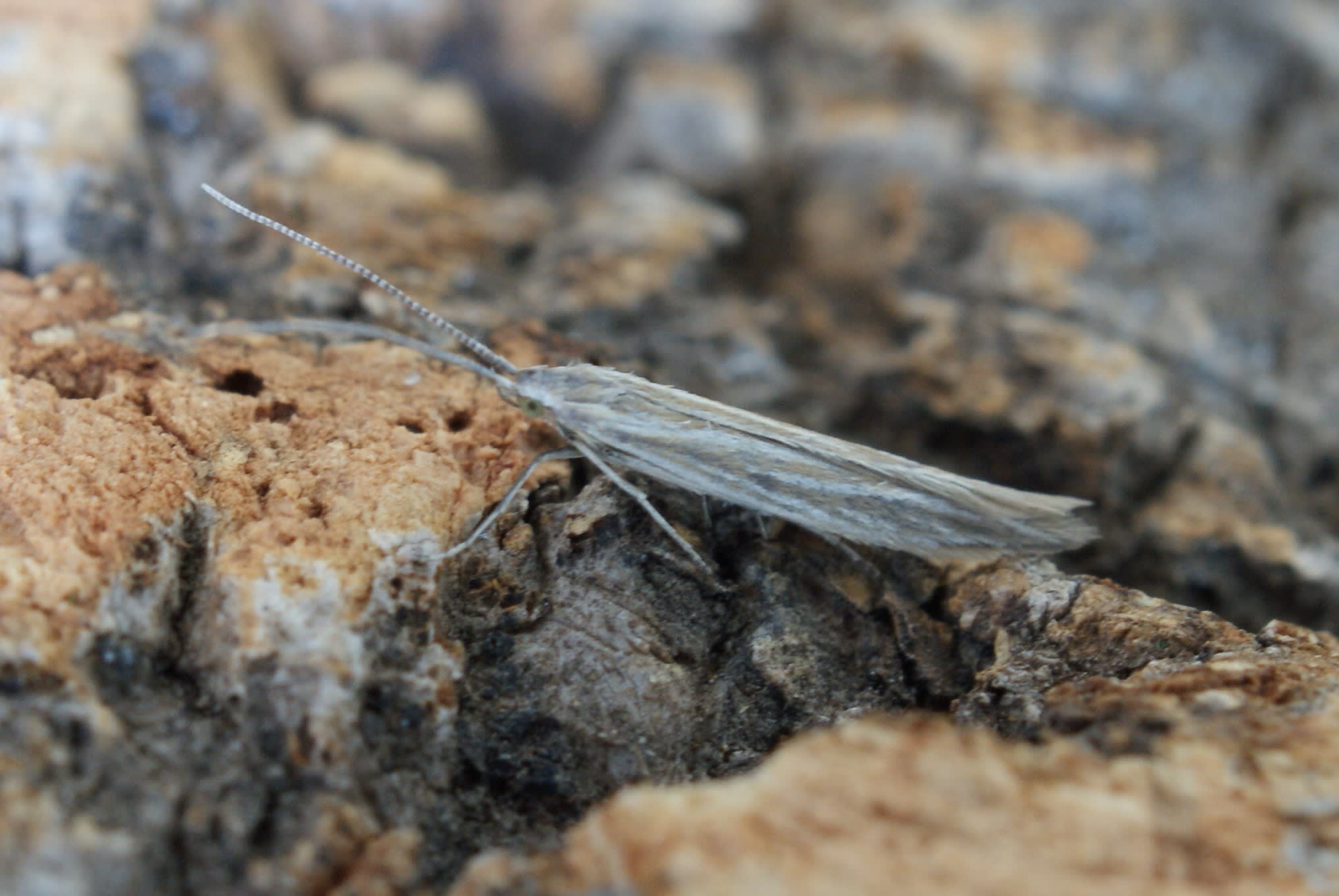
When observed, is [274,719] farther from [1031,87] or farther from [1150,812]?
[1031,87]

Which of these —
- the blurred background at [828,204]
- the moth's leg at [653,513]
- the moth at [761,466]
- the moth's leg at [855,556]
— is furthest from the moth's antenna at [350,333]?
the moth's leg at [855,556]

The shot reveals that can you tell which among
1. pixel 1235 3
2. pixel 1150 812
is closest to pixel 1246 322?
pixel 1235 3

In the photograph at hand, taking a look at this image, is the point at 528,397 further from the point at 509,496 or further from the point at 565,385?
the point at 509,496

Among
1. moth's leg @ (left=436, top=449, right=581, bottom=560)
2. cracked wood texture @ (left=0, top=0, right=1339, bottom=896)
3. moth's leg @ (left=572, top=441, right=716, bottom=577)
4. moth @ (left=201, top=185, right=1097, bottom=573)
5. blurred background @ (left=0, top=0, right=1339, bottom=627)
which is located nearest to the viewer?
cracked wood texture @ (left=0, top=0, right=1339, bottom=896)

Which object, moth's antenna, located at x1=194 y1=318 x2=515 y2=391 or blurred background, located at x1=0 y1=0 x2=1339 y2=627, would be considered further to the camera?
blurred background, located at x1=0 y1=0 x2=1339 y2=627

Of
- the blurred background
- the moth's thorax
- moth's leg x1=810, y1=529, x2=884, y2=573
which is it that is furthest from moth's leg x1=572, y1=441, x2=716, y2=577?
the blurred background

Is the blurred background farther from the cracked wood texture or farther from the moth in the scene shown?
the moth

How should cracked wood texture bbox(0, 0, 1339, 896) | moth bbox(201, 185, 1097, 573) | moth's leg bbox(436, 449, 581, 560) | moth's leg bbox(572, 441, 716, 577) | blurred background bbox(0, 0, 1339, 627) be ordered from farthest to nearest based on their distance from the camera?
blurred background bbox(0, 0, 1339, 627) < moth bbox(201, 185, 1097, 573) < moth's leg bbox(572, 441, 716, 577) < moth's leg bbox(436, 449, 581, 560) < cracked wood texture bbox(0, 0, 1339, 896)
